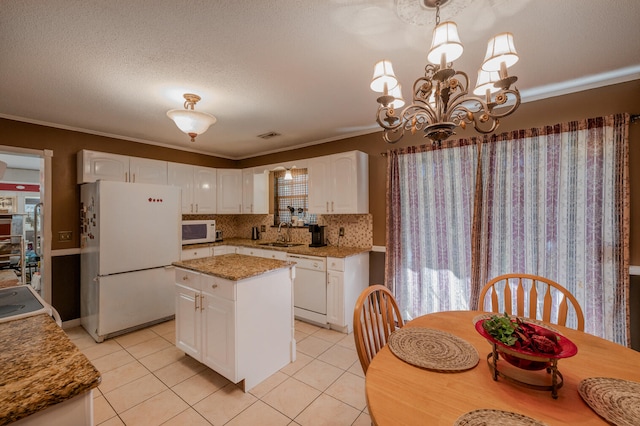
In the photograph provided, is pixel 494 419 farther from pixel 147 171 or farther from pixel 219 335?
pixel 147 171

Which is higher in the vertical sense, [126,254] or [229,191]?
[229,191]

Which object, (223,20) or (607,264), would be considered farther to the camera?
(607,264)

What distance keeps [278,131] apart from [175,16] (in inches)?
82.4

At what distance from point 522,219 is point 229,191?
165 inches

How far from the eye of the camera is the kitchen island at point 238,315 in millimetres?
2035

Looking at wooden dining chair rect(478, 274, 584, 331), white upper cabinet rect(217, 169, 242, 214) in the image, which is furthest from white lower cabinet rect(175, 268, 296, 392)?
white upper cabinet rect(217, 169, 242, 214)

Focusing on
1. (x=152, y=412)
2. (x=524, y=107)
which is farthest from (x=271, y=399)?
(x=524, y=107)

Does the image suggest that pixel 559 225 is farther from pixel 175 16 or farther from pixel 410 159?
pixel 175 16

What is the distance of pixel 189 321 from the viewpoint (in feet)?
7.82

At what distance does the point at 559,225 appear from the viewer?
230cm

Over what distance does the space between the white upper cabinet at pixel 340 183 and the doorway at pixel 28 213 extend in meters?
2.84

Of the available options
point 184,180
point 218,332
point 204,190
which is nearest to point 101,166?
point 184,180

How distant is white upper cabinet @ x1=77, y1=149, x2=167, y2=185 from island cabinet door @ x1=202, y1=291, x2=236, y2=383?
2356mm

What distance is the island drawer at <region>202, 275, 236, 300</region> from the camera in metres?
2.01
